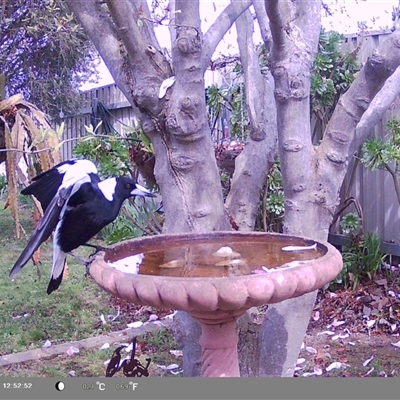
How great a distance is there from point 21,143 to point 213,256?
3.89 ft

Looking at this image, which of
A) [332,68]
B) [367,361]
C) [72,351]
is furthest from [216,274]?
[332,68]

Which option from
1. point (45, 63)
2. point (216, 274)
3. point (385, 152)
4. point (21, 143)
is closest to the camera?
point (216, 274)

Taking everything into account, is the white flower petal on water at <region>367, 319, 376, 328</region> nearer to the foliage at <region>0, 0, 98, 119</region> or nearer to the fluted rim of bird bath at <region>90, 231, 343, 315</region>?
the fluted rim of bird bath at <region>90, 231, 343, 315</region>

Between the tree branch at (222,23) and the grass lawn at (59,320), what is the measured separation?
1.44m

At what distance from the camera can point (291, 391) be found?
1.29 m

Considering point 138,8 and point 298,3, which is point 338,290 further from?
point 138,8

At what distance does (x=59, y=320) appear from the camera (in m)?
3.22

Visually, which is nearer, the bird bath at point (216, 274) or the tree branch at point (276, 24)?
the bird bath at point (216, 274)

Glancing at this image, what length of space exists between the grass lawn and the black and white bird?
0.81 m

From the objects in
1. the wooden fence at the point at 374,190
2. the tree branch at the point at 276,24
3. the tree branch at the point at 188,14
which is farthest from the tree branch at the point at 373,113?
the wooden fence at the point at 374,190

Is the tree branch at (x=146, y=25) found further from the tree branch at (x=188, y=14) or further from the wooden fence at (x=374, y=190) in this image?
the wooden fence at (x=374, y=190)

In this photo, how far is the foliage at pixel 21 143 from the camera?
2.29m

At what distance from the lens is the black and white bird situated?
1760mm

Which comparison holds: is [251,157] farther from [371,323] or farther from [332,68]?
[332,68]
